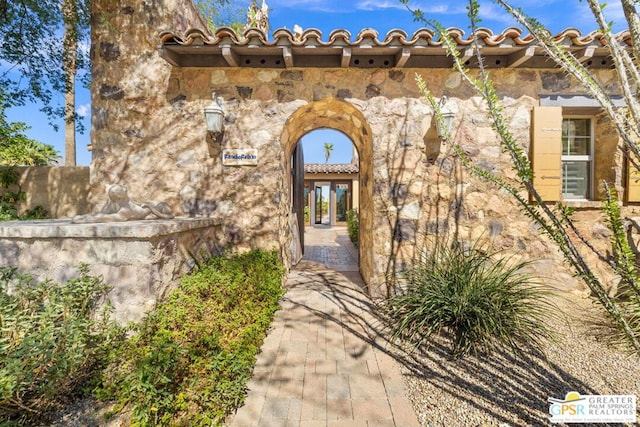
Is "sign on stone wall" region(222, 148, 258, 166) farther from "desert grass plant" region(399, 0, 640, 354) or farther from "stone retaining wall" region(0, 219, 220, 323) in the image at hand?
"desert grass plant" region(399, 0, 640, 354)

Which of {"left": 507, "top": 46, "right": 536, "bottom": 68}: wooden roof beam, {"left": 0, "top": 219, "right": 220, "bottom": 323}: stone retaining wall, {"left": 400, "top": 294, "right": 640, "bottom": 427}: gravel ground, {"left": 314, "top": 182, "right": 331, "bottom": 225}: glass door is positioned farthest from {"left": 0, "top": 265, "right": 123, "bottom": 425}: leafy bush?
{"left": 314, "top": 182, "right": 331, "bottom": 225}: glass door

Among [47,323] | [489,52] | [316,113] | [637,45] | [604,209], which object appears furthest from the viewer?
[316,113]

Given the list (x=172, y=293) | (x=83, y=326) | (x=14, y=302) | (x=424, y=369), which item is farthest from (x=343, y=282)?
(x=14, y=302)

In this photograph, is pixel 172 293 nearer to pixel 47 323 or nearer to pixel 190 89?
pixel 47 323

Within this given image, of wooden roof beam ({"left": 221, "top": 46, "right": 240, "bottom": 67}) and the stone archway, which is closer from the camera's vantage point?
wooden roof beam ({"left": 221, "top": 46, "right": 240, "bottom": 67})

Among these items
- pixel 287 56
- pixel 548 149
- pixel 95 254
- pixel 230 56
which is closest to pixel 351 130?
pixel 287 56

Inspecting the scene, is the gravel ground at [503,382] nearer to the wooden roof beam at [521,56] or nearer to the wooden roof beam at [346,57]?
the wooden roof beam at [521,56]

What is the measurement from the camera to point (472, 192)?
11.9 ft

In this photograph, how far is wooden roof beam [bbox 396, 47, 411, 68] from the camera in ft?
10.5

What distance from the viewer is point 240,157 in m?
3.72

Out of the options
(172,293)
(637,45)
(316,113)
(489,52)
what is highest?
(489,52)

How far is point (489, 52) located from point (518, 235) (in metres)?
2.36

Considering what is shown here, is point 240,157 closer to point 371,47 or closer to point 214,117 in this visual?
point 214,117

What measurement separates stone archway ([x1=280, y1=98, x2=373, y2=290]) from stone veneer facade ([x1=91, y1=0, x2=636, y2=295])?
0.20ft
